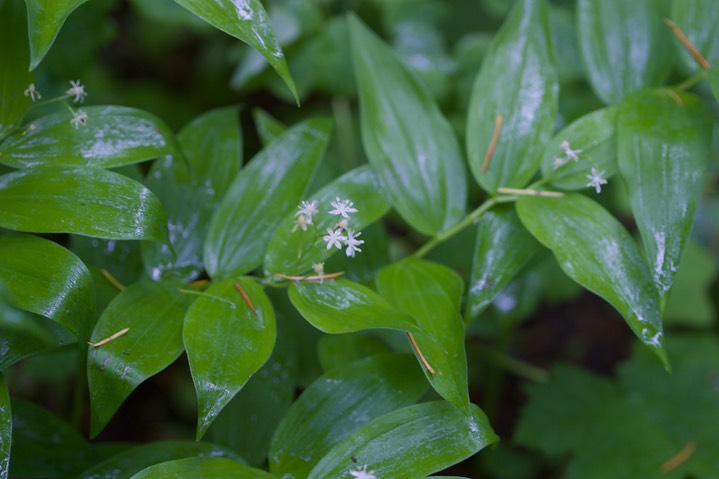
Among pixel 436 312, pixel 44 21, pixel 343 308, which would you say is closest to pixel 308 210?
pixel 343 308

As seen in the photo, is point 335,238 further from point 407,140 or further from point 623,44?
point 623,44

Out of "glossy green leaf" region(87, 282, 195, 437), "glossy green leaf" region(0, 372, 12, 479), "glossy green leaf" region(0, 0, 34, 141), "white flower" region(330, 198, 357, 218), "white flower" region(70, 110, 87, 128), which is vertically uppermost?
"glossy green leaf" region(0, 0, 34, 141)

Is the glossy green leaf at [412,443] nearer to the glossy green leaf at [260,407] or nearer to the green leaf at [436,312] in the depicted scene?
the green leaf at [436,312]

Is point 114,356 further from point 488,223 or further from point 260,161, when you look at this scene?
point 488,223

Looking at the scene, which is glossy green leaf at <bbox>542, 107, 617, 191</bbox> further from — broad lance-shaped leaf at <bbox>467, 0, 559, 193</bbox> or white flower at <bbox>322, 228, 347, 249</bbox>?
white flower at <bbox>322, 228, 347, 249</bbox>

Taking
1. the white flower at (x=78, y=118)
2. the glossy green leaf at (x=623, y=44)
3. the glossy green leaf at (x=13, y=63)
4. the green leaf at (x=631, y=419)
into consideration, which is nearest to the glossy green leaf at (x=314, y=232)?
the white flower at (x=78, y=118)

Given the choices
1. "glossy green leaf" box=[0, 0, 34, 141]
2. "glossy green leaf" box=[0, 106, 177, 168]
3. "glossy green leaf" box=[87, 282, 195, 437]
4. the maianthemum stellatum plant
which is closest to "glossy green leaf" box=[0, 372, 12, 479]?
the maianthemum stellatum plant

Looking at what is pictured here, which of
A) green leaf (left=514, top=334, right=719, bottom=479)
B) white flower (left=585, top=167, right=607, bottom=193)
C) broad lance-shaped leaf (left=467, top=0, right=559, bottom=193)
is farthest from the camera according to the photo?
green leaf (left=514, top=334, right=719, bottom=479)
